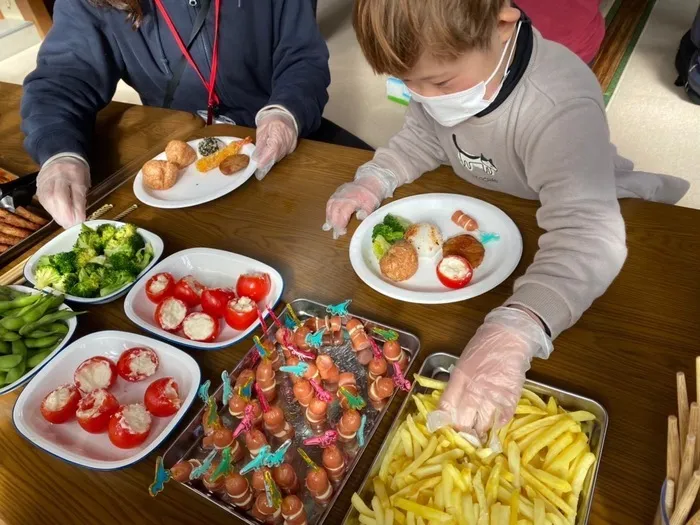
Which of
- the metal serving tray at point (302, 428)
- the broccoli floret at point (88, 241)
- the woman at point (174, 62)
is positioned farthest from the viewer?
the woman at point (174, 62)

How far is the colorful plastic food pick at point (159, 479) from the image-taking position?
871 millimetres

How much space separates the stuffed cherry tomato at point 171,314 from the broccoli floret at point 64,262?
29cm

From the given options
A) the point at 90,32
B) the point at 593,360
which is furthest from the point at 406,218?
the point at 90,32

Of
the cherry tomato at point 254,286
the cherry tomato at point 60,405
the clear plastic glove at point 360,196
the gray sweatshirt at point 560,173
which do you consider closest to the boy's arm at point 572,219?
the gray sweatshirt at point 560,173

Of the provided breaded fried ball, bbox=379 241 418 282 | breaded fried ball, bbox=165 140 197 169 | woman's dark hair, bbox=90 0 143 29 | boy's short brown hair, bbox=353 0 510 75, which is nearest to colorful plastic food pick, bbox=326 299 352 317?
breaded fried ball, bbox=379 241 418 282

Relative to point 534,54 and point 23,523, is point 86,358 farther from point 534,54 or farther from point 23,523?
point 534,54

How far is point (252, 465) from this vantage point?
0.86 m

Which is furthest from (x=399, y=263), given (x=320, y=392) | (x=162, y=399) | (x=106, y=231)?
(x=106, y=231)

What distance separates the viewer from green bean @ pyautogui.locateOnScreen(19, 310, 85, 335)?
114 cm

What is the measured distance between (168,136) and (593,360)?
60.6 inches

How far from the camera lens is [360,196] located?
4.34ft

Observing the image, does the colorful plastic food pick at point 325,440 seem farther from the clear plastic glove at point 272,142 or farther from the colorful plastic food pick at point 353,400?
the clear plastic glove at point 272,142

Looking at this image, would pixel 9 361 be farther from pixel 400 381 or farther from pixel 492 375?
pixel 492 375

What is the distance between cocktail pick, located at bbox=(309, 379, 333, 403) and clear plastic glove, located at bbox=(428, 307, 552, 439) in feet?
0.67
